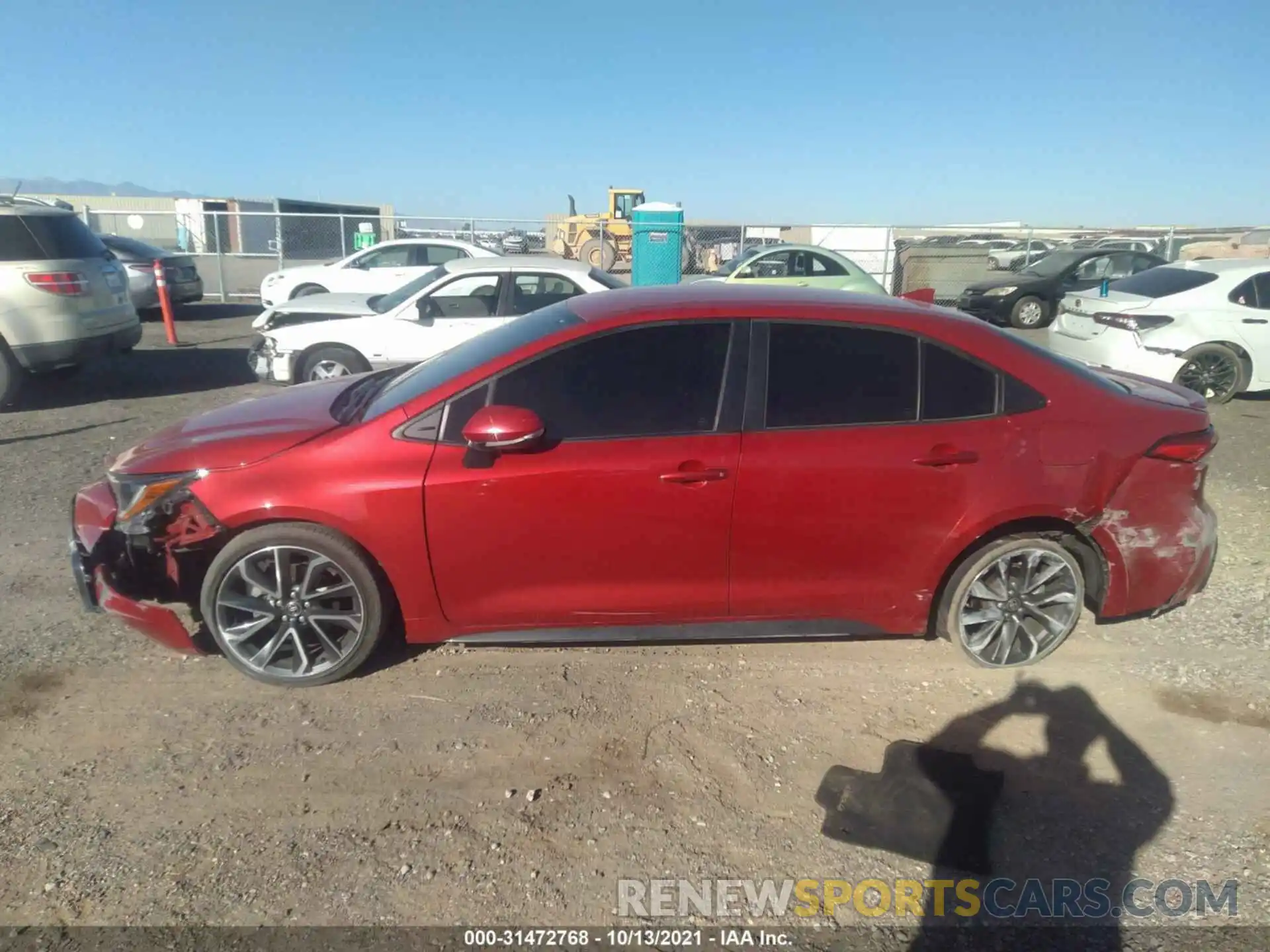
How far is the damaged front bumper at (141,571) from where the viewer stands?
144 inches

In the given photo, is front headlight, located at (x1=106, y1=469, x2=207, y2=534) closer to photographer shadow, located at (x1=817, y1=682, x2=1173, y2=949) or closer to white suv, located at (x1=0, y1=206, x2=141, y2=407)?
photographer shadow, located at (x1=817, y1=682, x2=1173, y2=949)

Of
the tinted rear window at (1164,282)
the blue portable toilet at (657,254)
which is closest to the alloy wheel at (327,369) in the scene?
the tinted rear window at (1164,282)

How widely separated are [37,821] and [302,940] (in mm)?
1175

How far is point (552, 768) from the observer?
3.32 metres

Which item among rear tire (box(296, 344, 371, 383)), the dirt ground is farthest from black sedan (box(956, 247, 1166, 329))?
the dirt ground

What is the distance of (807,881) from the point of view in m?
2.78

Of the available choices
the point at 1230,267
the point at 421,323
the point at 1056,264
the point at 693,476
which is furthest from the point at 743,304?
the point at 1056,264

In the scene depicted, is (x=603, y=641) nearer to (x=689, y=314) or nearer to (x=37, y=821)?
(x=689, y=314)

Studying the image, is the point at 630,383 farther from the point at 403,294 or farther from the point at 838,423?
the point at 403,294

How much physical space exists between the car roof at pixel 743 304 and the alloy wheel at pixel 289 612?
5.09ft

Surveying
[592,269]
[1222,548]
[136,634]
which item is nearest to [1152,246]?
[592,269]

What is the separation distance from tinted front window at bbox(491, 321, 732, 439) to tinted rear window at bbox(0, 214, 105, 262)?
729 centimetres

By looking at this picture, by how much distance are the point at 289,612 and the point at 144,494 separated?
0.77 meters

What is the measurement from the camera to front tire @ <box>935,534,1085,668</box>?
3.86 meters
